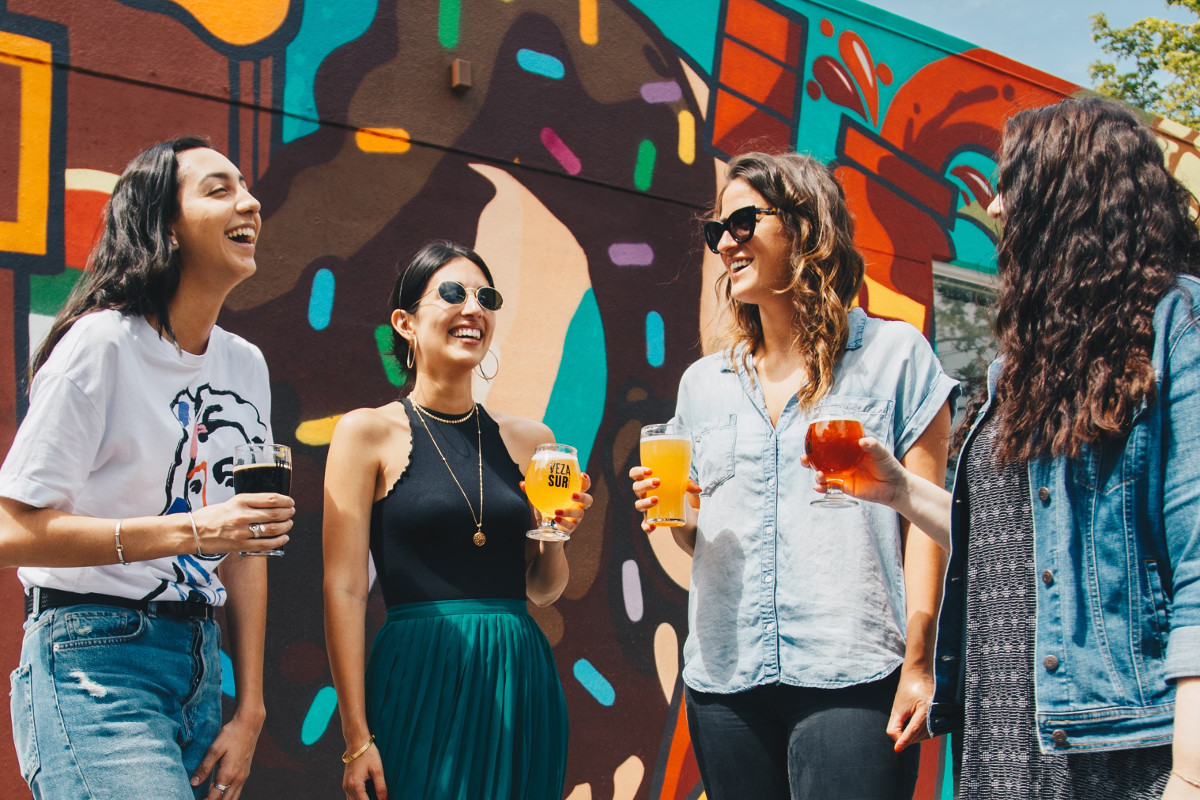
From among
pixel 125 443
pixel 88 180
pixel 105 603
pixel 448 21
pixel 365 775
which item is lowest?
pixel 365 775

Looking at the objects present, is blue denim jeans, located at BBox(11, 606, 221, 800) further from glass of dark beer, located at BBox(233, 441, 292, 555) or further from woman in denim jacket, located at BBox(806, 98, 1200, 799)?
woman in denim jacket, located at BBox(806, 98, 1200, 799)

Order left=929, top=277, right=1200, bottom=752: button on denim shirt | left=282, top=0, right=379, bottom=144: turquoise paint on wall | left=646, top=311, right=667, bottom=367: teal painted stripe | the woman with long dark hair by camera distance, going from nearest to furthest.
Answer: left=929, top=277, right=1200, bottom=752: button on denim shirt < the woman with long dark hair < left=282, top=0, right=379, bottom=144: turquoise paint on wall < left=646, top=311, right=667, bottom=367: teal painted stripe

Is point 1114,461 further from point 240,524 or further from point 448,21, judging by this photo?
point 448,21

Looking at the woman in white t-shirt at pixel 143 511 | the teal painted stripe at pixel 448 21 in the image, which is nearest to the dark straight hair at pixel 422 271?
the woman in white t-shirt at pixel 143 511

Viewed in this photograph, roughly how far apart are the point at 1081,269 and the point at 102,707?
208cm

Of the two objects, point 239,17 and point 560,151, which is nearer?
point 239,17

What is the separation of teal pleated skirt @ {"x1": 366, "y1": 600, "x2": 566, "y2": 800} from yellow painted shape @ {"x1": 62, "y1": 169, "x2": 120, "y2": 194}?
6.89 feet

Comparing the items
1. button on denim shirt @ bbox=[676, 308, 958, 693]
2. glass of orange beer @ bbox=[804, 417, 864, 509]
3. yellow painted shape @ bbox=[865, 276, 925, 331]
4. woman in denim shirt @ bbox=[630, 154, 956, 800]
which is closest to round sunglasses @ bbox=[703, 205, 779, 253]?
woman in denim shirt @ bbox=[630, 154, 956, 800]

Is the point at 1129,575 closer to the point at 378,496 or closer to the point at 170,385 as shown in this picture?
the point at 378,496

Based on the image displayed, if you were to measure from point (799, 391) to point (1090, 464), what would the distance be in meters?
0.85

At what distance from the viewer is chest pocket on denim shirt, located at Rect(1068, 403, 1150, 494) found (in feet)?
5.23

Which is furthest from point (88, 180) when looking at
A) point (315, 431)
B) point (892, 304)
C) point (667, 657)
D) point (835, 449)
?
point (892, 304)

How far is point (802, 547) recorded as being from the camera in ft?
7.57

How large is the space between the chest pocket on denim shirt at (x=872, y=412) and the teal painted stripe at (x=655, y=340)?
90.4 inches
